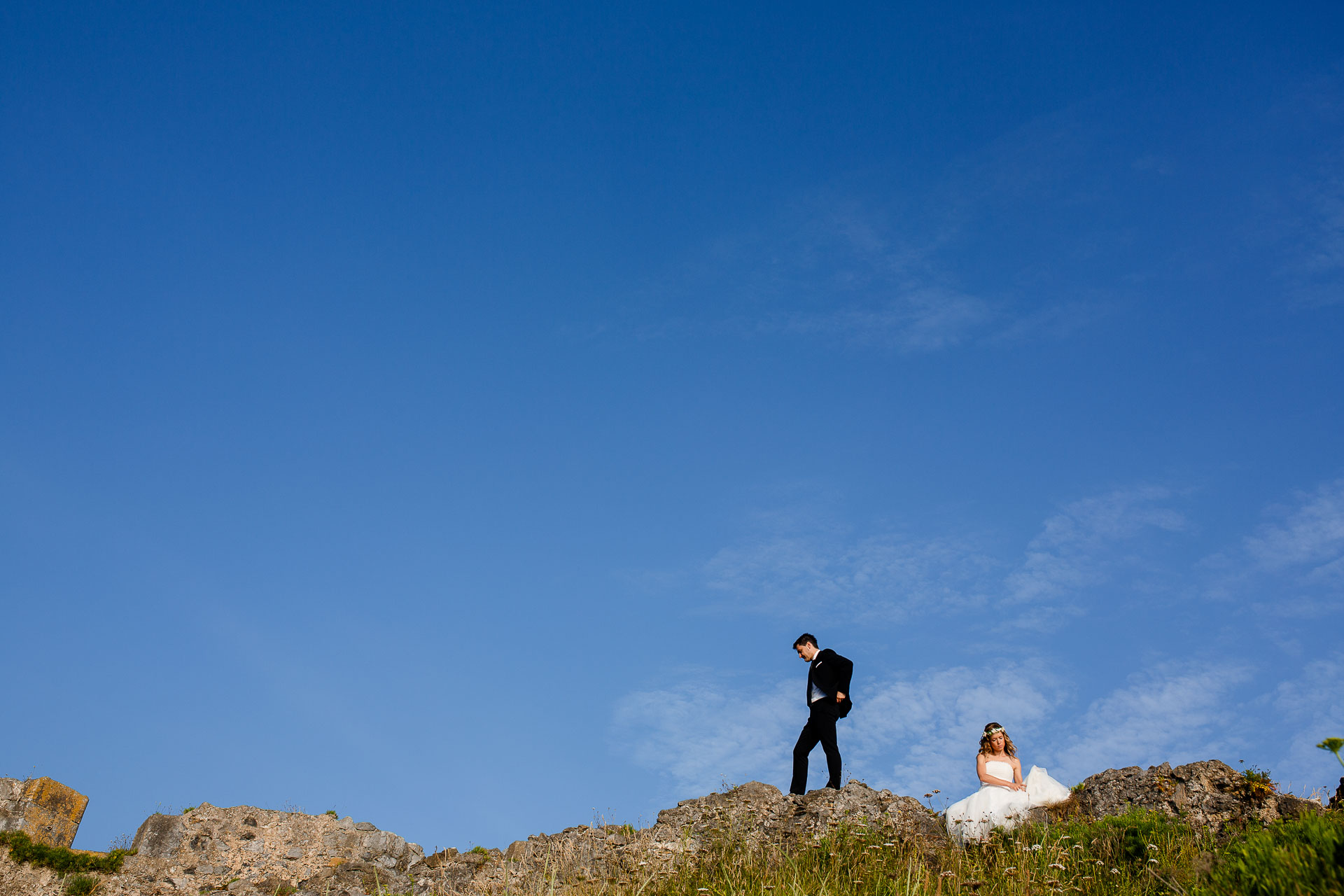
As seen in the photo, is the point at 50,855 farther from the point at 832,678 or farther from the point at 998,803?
the point at 998,803

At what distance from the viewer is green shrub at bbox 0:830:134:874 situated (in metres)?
15.6

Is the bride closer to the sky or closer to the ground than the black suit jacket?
closer to the ground

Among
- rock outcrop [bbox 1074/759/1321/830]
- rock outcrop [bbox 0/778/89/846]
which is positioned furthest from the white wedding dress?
rock outcrop [bbox 0/778/89/846]

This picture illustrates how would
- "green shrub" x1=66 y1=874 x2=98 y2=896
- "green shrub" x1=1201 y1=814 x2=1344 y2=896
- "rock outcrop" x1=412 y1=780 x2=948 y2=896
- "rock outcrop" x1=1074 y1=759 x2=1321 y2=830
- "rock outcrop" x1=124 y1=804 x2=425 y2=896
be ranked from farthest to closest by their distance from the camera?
"rock outcrop" x1=124 y1=804 x2=425 y2=896, "green shrub" x1=66 y1=874 x2=98 y2=896, "rock outcrop" x1=1074 y1=759 x2=1321 y2=830, "rock outcrop" x1=412 y1=780 x2=948 y2=896, "green shrub" x1=1201 y1=814 x2=1344 y2=896

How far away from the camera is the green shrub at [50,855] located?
1560 cm

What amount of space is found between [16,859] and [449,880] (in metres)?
9.65

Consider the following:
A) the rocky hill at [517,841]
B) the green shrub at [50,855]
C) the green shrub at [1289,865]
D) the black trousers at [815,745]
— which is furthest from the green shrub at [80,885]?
the green shrub at [1289,865]

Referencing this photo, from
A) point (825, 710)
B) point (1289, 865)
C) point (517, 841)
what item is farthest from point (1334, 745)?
point (517, 841)

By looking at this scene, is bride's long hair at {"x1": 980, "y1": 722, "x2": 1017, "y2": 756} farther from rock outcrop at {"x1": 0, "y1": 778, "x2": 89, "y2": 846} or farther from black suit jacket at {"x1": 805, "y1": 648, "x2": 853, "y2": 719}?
rock outcrop at {"x1": 0, "y1": 778, "x2": 89, "y2": 846}

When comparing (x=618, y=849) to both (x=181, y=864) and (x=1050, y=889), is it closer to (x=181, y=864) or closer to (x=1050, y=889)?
(x=1050, y=889)

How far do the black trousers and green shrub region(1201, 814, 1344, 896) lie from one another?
6.38 m

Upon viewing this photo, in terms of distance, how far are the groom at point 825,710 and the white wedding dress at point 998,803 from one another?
1.75 metres

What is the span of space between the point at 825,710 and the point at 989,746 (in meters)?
2.11

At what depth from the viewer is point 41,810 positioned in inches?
644
